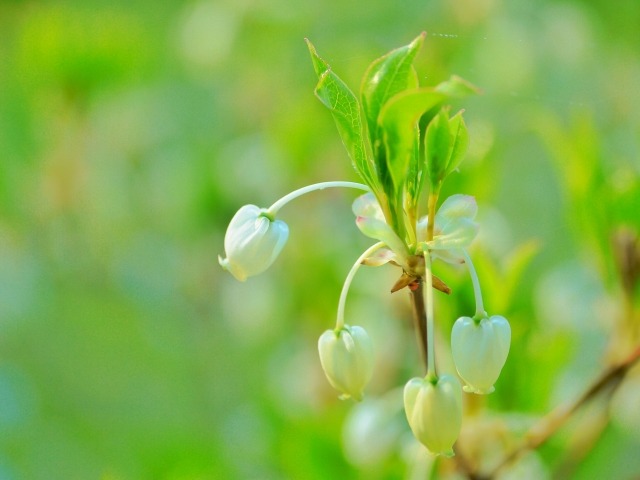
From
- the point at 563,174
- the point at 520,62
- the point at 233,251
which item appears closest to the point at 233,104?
the point at 520,62

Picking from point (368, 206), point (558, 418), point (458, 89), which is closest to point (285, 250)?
point (558, 418)

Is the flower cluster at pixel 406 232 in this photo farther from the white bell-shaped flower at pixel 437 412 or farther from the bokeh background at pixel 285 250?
the bokeh background at pixel 285 250

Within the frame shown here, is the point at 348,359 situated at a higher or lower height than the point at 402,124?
lower

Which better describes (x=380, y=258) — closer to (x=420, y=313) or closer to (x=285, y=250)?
(x=420, y=313)

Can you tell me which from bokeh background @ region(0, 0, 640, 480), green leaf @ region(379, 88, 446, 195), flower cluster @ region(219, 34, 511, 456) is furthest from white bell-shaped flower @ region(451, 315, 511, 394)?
bokeh background @ region(0, 0, 640, 480)

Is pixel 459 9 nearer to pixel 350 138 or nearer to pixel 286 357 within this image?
pixel 286 357

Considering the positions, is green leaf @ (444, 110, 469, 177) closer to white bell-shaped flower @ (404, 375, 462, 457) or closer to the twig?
white bell-shaped flower @ (404, 375, 462, 457)
